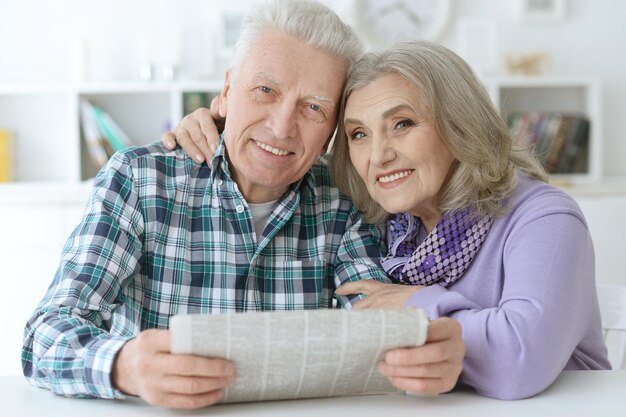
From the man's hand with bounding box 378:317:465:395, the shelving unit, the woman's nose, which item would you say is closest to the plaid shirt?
the woman's nose

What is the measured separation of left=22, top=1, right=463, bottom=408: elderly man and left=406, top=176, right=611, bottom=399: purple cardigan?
10.6 inches

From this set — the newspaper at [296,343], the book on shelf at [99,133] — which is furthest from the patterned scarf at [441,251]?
the book on shelf at [99,133]

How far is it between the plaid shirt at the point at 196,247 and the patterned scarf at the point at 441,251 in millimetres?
54

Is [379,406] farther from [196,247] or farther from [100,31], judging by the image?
[100,31]

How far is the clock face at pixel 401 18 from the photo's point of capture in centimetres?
403

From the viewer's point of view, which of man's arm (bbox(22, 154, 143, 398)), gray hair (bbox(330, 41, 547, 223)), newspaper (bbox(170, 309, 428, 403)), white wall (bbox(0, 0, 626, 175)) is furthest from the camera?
white wall (bbox(0, 0, 626, 175))

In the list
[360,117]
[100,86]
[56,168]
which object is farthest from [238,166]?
[56,168]

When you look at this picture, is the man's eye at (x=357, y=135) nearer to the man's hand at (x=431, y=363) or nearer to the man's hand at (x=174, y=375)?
the man's hand at (x=431, y=363)

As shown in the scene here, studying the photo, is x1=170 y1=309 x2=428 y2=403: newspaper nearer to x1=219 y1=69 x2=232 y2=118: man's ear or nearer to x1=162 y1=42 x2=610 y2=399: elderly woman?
x1=162 y1=42 x2=610 y2=399: elderly woman

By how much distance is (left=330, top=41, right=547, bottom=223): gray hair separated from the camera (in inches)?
63.5

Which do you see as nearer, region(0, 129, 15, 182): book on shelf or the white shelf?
region(0, 129, 15, 182): book on shelf

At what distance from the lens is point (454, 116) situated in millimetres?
1624

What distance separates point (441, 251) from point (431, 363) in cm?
50

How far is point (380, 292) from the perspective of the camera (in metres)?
1.59
